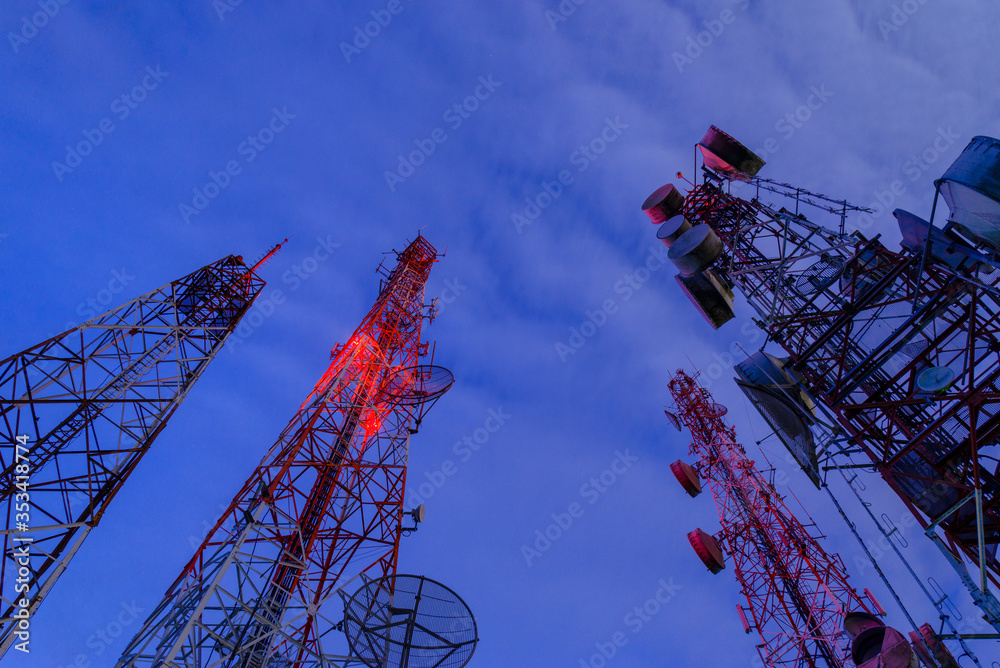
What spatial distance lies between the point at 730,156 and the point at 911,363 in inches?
440

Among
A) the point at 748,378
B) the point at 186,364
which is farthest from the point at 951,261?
the point at 186,364

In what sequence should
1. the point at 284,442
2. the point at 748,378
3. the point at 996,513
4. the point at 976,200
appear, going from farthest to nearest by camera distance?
1. the point at 284,442
2. the point at 748,378
3. the point at 996,513
4. the point at 976,200

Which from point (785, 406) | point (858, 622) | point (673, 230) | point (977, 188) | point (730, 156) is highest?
point (730, 156)

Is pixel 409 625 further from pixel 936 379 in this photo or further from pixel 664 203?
pixel 664 203

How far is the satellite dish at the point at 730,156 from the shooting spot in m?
18.7

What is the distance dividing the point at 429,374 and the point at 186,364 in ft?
27.5

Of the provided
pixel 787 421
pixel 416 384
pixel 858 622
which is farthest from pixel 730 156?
pixel 858 622

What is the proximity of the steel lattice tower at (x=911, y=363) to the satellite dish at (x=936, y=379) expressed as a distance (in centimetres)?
10

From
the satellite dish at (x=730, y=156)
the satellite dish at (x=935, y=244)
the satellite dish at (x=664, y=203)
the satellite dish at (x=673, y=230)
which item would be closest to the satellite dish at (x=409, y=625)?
the satellite dish at (x=673, y=230)

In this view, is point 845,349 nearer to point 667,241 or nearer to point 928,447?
point 928,447

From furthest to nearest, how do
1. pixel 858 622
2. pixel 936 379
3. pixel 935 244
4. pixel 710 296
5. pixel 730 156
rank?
pixel 730 156 < pixel 710 296 < pixel 858 622 < pixel 935 244 < pixel 936 379

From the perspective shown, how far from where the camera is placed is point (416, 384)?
19422 millimetres

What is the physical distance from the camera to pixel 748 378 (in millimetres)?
14438

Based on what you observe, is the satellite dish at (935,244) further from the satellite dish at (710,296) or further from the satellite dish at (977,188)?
the satellite dish at (710,296)
